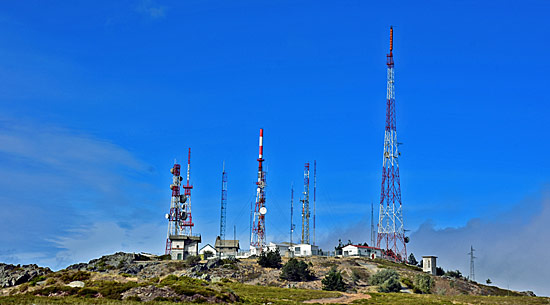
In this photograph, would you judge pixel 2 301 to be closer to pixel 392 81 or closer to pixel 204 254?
pixel 204 254

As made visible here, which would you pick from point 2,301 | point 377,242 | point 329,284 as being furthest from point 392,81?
point 2,301

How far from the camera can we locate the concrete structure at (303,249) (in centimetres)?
11806

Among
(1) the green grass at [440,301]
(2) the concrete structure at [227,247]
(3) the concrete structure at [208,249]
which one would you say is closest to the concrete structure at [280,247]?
(2) the concrete structure at [227,247]

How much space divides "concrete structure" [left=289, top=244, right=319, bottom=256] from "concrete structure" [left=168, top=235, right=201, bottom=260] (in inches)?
859

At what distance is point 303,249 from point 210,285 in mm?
63182

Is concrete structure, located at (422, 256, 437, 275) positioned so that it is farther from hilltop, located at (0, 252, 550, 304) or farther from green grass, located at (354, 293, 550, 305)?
green grass, located at (354, 293, 550, 305)

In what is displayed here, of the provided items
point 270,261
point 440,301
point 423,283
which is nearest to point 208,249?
point 270,261

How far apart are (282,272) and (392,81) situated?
4472cm

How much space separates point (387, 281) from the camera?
8062 centimetres

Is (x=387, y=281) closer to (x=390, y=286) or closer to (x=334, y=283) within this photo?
(x=390, y=286)

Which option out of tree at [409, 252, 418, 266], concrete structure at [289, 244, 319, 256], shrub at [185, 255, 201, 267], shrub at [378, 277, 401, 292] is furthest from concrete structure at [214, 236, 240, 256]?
shrub at [378, 277, 401, 292]

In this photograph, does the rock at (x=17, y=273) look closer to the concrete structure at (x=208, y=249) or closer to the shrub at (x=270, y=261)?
the shrub at (x=270, y=261)

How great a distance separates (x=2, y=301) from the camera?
4253 centimetres

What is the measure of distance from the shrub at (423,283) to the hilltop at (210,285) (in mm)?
698
